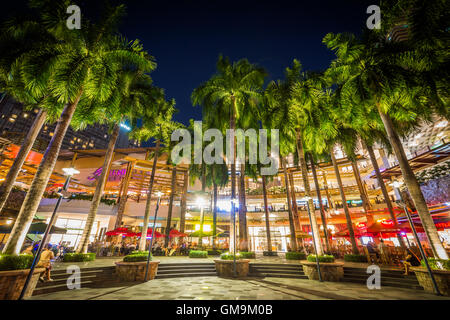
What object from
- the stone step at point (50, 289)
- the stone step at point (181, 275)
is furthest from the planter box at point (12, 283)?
the stone step at point (181, 275)

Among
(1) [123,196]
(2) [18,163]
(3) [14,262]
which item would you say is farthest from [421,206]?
(1) [123,196]

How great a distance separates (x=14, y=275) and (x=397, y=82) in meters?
18.5

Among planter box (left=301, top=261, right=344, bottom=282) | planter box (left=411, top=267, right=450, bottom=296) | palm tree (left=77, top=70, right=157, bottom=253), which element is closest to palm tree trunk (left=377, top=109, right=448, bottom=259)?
planter box (left=411, top=267, right=450, bottom=296)

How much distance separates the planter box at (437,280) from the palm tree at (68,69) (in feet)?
56.8

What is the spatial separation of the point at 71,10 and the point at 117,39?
2.04 m

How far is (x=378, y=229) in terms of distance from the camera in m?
14.9

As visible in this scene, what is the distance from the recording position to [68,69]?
8.55 m

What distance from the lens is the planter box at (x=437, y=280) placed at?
7.68m

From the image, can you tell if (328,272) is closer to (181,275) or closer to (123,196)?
(181,275)

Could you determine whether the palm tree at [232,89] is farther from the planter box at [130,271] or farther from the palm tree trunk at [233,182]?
the planter box at [130,271]

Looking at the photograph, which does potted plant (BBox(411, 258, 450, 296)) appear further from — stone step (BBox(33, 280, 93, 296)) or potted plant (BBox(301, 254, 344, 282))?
stone step (BBox(33, 280, 93, 296))

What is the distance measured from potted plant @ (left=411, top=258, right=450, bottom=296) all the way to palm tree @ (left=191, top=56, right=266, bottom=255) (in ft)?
35.9

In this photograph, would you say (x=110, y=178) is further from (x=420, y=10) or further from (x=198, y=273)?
(x=420, y=10)

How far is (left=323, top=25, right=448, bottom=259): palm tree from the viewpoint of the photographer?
909 cm
